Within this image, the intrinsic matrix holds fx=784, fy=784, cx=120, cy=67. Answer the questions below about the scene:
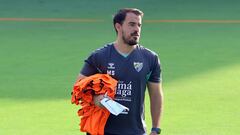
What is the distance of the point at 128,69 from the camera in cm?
670

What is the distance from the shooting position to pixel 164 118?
35.5ft

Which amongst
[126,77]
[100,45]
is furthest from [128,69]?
[100,45]

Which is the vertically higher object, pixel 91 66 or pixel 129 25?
pixel 129 25

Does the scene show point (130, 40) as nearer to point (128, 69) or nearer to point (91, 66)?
point (128, 69)

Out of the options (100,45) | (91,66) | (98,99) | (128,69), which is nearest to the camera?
(98,99)

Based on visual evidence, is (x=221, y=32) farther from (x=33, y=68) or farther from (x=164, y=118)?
(x=164, y=118)

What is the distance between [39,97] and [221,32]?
675 cm

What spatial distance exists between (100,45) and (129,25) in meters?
9.35

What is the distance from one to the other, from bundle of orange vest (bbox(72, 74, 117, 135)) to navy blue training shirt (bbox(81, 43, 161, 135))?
0.33 feet

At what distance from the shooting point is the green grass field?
10.7 m

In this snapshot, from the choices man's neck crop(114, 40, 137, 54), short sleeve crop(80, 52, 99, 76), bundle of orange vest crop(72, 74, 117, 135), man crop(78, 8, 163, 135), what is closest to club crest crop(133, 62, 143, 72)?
man crop(78, 8, 163, 135)

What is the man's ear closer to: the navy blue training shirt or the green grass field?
the navy blue training shirt

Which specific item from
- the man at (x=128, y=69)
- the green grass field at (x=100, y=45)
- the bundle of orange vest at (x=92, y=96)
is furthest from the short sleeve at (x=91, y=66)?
the green grass field at (x=100, y=45)

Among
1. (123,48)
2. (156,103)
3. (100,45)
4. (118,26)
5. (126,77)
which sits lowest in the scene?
(156,103)
